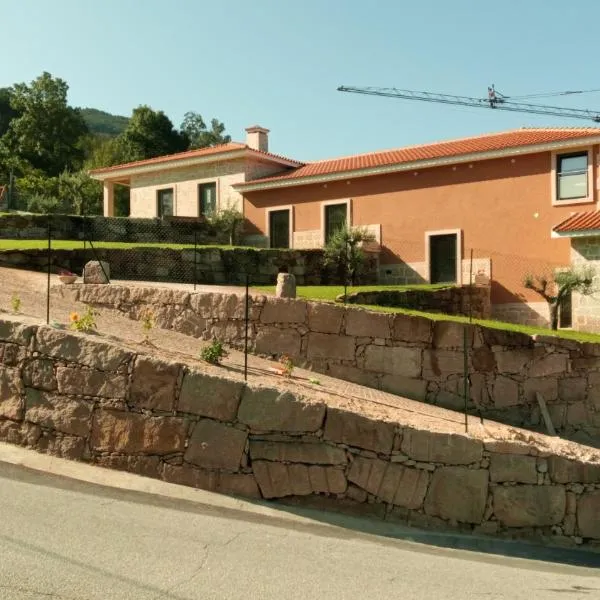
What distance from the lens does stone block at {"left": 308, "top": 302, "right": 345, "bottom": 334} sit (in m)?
11.2

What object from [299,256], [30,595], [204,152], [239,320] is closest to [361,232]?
[299,256]

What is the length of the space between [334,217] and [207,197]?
6.96 metres

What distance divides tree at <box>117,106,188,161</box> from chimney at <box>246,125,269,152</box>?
21.7 metres

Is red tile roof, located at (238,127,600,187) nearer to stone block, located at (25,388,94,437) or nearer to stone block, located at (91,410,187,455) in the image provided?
stone block, located at (91,410,187,455)

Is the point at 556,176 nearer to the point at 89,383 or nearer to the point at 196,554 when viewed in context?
the point at 89,383

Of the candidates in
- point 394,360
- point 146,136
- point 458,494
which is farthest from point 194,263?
point 146,136

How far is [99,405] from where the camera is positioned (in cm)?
693

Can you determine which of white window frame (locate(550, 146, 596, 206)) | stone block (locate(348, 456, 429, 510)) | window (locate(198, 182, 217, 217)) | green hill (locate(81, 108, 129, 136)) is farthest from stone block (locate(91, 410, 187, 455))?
green hill (locate(81, 108, 129, 136))

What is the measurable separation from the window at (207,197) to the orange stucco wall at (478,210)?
5261 millimetres

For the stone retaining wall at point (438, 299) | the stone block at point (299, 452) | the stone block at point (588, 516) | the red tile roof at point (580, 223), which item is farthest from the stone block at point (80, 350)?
the red tile roof at point (580, 223)

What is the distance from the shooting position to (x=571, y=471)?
759cm

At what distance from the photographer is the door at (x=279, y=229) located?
26516 millimetres

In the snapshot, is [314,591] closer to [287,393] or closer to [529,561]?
[287,393]

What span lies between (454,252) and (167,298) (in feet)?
45.1
